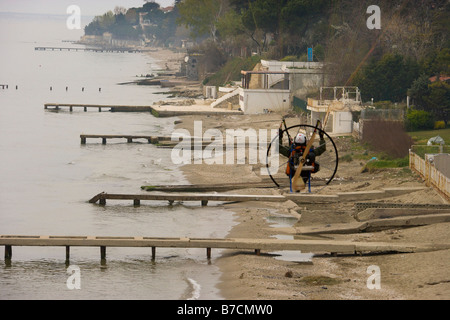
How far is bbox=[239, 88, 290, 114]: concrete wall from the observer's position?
95.1 m

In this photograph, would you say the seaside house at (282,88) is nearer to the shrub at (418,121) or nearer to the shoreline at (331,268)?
the shrub at (418,121)

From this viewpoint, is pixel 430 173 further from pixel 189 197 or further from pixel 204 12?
pixel 204 12

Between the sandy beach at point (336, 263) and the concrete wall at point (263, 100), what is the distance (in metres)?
47.1

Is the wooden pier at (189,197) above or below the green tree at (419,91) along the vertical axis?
below

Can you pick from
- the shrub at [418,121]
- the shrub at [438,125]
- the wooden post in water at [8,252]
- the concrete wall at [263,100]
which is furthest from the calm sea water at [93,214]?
the shrub at [438,125]

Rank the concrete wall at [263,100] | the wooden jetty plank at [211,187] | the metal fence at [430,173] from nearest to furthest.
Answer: the metal fence at [430,173], the wooden jetty plank at [211,187], the concrete wall at [263,100]

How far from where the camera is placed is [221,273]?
107 ft

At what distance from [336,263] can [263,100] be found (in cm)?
6444

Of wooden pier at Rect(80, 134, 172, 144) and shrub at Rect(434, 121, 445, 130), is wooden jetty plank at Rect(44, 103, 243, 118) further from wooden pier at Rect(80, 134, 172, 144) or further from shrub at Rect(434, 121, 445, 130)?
shrub at Rect(434, 121, 445, 130)

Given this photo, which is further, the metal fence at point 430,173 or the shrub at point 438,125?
the shrub at point 438,125

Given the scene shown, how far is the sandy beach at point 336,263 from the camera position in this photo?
2828cm

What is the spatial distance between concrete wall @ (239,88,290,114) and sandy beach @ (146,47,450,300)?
4707 centimetres

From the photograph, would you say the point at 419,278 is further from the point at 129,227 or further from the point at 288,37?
the point at 288,37
